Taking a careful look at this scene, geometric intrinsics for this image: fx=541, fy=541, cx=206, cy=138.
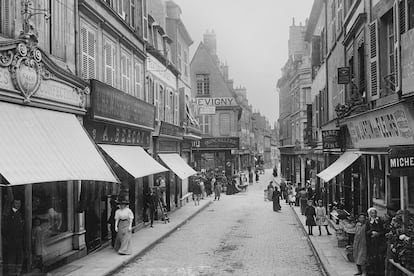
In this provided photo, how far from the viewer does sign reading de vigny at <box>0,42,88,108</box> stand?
33.6 feet

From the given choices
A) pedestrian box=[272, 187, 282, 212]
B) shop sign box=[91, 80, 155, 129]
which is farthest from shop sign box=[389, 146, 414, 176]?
pedestrian box=[272, 187, 282, 212]

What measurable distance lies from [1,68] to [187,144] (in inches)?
949

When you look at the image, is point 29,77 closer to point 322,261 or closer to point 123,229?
point 123,229

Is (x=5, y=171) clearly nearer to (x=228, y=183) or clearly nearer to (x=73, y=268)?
(x=73, y=268)

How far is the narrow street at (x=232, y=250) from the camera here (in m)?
13.1

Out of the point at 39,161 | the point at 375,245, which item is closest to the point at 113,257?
the point at 39,161

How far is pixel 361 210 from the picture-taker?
16.8 meters

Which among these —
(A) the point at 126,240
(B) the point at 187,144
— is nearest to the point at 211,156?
(B) the point at 187,144

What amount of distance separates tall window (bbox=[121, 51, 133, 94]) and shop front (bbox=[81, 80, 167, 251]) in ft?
2.27

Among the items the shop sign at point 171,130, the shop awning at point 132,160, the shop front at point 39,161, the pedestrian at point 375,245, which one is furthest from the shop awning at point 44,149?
the shop sign at point 171,130

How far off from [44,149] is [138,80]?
11445mm

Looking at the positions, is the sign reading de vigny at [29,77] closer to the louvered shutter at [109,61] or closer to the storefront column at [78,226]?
the storefront column at [78,226]

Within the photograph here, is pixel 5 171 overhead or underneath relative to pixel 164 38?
underneath

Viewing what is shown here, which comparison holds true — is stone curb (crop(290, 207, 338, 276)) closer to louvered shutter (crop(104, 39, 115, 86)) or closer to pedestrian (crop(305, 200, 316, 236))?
pedestrian (crop(305, 200, 316, 236))
